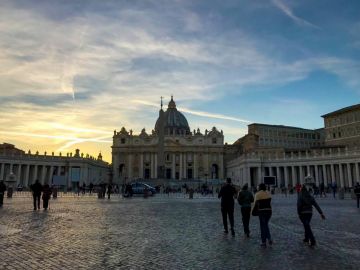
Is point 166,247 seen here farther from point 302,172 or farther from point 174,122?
point 174,122

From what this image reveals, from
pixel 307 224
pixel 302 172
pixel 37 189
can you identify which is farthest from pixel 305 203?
pixel 302 172

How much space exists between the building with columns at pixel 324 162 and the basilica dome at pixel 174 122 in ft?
128

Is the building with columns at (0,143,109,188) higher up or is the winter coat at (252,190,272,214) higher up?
the building with columns at (0,143,109,188)

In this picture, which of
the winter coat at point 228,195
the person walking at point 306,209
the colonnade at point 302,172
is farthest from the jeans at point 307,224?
the colonnade at point 302,172

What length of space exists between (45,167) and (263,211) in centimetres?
8627

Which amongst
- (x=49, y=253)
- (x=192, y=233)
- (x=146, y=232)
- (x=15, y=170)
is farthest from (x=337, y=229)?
(x=15, y=170)

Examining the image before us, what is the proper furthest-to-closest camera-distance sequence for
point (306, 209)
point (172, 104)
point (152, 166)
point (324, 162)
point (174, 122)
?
point (172, 104)
point (174, 122)
point (152, 166)
point (324, 162)
point (306, 209)

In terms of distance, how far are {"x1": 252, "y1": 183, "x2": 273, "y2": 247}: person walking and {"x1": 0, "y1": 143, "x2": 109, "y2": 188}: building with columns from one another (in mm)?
64601

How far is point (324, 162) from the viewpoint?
228 feet

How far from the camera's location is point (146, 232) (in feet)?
39.2

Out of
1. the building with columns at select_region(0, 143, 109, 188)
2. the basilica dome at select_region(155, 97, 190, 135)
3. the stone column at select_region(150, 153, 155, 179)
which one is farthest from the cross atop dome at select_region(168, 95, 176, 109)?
the building with columns at select_region(0, 143, 109, 188)

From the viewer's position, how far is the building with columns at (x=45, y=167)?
79.0 m

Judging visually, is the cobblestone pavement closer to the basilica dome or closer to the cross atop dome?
the basilica dome

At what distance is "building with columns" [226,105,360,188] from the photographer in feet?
218
